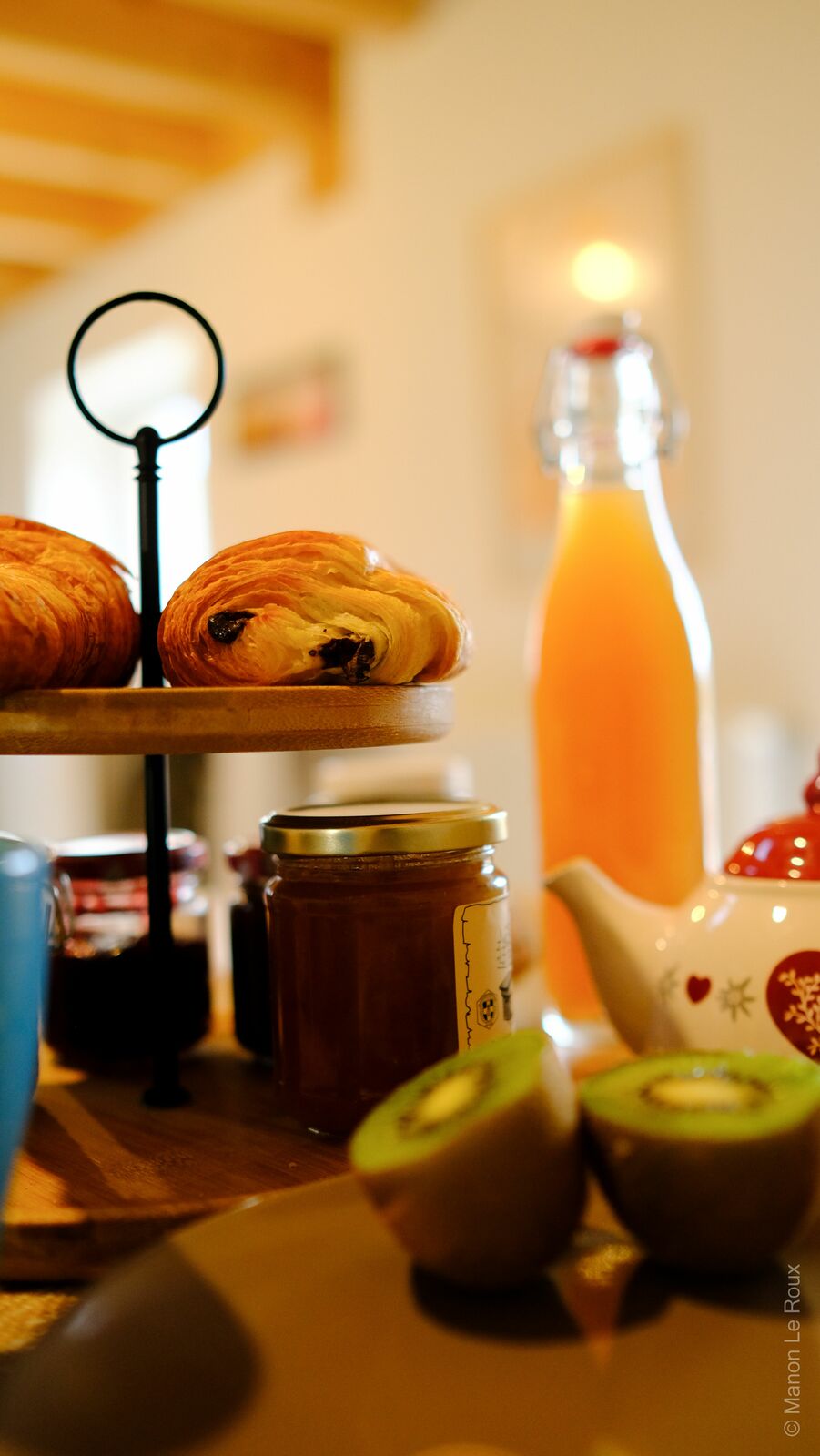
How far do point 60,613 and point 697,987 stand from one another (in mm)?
338

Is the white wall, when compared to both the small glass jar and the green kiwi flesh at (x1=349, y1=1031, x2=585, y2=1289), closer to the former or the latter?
the small glass jar

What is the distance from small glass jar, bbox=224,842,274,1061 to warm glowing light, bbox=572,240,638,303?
7.02 ft

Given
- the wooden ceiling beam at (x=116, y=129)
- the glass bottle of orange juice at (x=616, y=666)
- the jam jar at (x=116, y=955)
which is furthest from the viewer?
the wooden ceiling beam at (x=116, y=129)

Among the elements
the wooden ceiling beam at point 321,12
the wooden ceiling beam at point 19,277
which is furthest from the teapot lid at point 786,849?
the wooden ceiling beam at point 19,277

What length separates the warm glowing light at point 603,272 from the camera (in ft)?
8.31

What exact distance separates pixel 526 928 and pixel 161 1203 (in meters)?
0.49

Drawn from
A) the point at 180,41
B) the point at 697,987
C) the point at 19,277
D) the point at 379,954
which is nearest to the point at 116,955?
the point at 379,954

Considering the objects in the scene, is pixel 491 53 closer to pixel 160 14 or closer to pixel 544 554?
pixel 160 14

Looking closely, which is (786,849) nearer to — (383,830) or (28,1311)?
(383,830)

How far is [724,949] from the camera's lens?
576 mm

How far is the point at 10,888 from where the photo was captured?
14.0 inches

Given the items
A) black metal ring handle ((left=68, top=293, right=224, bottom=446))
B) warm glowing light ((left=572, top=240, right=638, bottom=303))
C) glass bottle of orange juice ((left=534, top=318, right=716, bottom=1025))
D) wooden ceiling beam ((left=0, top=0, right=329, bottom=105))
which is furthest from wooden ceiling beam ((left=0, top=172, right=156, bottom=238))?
black metal ring handle ((left=68, top=293, right=224, bottom=446))

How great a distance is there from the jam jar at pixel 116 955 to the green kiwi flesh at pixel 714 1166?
0.32 meters

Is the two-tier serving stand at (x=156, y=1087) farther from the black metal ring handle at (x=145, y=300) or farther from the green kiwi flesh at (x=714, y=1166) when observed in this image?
the green kiwi flesh at (x=714, y=1166)
